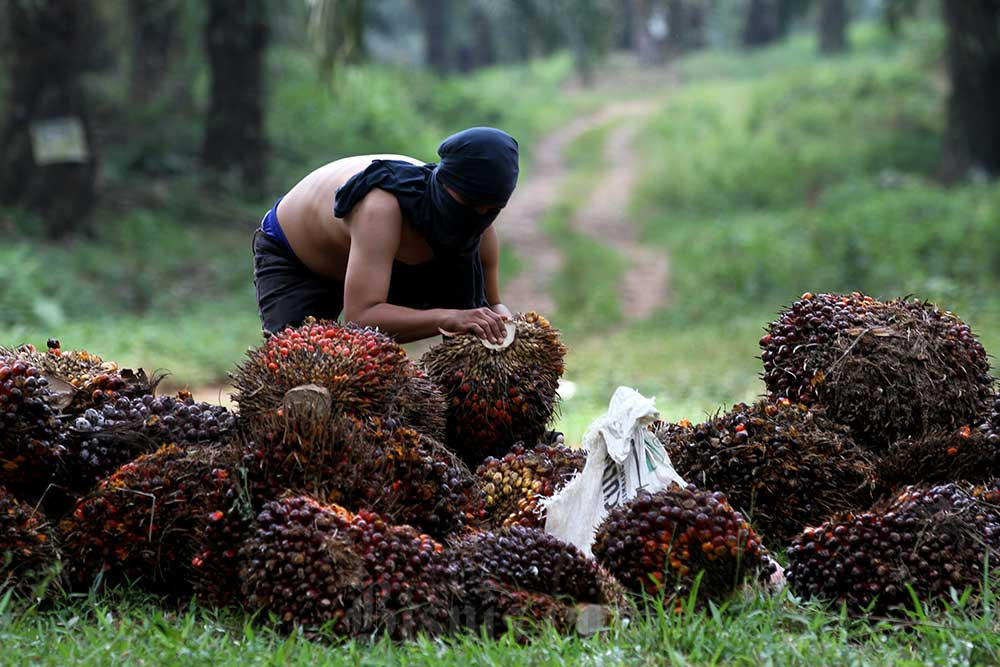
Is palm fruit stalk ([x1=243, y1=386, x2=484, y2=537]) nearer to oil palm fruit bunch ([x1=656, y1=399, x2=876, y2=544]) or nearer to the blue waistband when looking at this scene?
oil palm fruit bunch ([x1=656, y1=399, x2=876, y2=544])

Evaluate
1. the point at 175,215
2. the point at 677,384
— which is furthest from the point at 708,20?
the point at 677,384

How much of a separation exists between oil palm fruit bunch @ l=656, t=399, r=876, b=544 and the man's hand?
772mm

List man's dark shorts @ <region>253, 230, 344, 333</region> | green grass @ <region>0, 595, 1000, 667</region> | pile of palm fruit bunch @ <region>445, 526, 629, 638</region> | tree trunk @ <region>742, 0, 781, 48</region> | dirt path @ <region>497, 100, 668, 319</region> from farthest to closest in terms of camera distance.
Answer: tree trunk @ <region>742, 0, 781, 48</region> → dirt path @ <region>497, 100, 668, 319</region> → man's dark shorts @ <region>253, 230, 344, 333</region> → pile of palm fruit bunch @ <region>445, 526, 629, 638</region> → green grass @ <region>0, 595, 1000, 667</region>

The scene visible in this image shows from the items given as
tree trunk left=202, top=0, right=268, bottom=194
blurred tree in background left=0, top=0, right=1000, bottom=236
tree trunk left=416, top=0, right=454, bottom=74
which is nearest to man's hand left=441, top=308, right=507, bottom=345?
blurred tree in background left=0, top=0, right=1000, bottom=236

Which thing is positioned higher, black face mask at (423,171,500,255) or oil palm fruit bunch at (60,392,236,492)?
black face mask at (423,171,500,255)

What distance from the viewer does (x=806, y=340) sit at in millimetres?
4023

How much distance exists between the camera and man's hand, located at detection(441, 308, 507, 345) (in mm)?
4020

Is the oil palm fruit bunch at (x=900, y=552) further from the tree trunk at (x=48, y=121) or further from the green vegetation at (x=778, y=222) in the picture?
the tree trunk at (x=48, y=121)

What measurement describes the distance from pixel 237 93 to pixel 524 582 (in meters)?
14.7

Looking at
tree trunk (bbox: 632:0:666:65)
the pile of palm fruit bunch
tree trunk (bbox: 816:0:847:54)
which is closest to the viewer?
the pile of palm fruit bunch

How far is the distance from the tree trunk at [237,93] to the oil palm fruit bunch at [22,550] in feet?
46.6

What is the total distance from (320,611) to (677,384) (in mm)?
7237

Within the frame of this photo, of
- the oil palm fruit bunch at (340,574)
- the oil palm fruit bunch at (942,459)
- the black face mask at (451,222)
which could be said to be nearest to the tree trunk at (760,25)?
the black face mask at (451,222)

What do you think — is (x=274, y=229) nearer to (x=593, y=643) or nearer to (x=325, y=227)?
(x=325, y=227)
